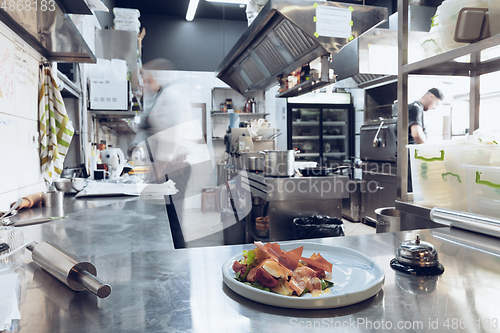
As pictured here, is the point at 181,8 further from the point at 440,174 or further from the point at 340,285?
the point at 340,285

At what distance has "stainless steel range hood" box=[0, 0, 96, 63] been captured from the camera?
1521mm

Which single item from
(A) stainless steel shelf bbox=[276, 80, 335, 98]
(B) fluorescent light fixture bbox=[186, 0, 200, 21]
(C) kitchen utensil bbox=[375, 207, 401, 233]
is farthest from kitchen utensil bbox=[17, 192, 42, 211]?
(B) fluorescent light fixture bbox=[186, 0, 200, 21]

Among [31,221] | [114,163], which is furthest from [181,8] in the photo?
[31,221]

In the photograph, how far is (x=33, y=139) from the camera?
1995 millimetres

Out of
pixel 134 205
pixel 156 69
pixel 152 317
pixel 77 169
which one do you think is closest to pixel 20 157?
pixel 134 205

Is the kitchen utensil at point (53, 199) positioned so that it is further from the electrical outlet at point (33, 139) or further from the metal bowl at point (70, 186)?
the metal bowl at point (70, 186)

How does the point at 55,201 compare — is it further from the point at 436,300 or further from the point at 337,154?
the point at 337,154

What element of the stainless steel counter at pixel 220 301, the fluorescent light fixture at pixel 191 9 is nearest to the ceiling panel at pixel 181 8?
the fluorescent light fixture at pixel 191 9

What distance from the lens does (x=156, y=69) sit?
6.97 m

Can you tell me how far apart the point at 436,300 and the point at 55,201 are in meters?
1.81

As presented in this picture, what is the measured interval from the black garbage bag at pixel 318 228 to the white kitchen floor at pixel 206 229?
1546mm

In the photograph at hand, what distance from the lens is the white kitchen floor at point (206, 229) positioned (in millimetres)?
4307

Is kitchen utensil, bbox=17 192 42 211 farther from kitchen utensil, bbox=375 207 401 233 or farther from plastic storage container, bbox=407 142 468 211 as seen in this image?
plastic storage container, bbox=407 142 468 211

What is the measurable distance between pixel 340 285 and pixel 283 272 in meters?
0.11
